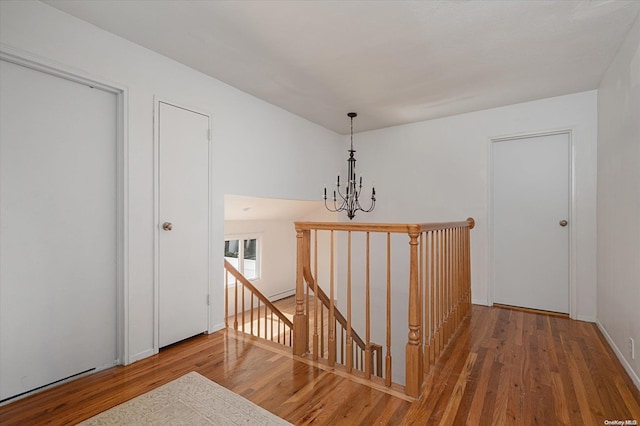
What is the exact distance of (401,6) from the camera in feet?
6.20

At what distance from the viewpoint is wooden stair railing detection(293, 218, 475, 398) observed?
6.17 feet

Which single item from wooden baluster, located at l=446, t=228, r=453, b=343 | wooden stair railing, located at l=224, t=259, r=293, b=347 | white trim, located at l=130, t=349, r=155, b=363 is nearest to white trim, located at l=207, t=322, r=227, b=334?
wooden stair railing, located at l=224, t=259, r=293, b=347

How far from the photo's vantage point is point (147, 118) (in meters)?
2.39

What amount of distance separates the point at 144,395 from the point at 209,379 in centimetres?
37

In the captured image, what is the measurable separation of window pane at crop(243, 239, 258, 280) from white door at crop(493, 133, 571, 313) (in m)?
3.66

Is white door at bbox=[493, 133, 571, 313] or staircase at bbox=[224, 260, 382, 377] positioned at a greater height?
white door at bbox=[493, 133, 571, 313]

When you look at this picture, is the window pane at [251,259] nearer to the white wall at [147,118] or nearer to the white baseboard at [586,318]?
the white wall at [147,118]

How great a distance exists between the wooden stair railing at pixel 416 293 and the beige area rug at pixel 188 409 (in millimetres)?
656

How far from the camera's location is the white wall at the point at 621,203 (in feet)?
6.45

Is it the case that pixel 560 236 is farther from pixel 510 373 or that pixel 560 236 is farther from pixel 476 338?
pixel 510 373

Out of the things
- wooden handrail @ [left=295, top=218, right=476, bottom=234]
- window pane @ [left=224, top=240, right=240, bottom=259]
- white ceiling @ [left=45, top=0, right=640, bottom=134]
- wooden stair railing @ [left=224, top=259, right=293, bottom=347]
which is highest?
white ceiling @ [left=45, top=0, right=640, bottom=134]

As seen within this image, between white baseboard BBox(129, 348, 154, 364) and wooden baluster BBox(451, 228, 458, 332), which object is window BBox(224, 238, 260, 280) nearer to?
white baseboard BBox(129, 348, 154, 364)

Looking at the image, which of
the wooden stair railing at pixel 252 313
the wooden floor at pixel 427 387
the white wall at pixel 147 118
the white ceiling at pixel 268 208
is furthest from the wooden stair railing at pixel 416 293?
the white ceiling at pixel 268 208

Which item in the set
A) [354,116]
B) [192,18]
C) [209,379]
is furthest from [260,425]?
[354,116]
